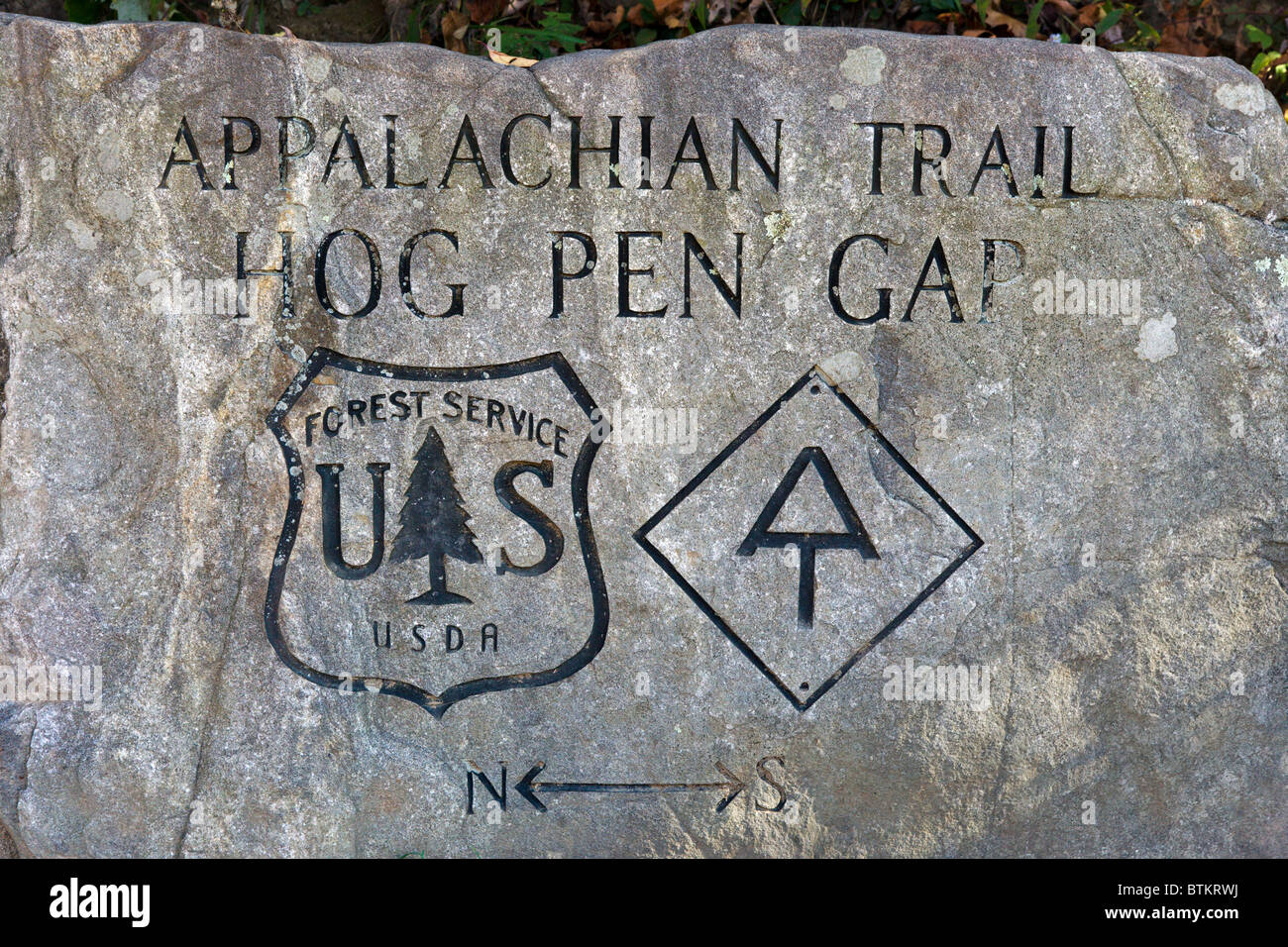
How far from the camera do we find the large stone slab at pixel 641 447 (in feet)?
7.15

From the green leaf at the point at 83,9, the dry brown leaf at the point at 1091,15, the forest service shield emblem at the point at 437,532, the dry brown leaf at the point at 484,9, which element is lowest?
the forest service shield emblem at the point at 437,532

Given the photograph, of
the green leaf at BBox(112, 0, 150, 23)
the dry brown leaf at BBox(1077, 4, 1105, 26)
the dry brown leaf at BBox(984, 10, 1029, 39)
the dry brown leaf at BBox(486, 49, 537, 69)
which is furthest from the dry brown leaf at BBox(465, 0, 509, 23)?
the dry brown leaf at BBox(1077, 4, 1105, 26)

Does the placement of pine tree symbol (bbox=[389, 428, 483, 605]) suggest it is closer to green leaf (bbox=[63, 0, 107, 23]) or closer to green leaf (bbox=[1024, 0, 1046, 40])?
green leaf (bbox=[63, 0, 107, 23])

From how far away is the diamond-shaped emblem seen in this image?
7.42ft

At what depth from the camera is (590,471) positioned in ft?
7.39

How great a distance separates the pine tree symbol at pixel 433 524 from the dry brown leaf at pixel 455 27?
1404mm

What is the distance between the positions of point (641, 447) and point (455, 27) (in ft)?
4.93

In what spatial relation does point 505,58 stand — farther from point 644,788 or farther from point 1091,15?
point 644,788

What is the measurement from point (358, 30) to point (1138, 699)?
2.57m

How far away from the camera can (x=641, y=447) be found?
2254mm

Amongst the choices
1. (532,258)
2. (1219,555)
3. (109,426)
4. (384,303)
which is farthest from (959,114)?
(109,426)

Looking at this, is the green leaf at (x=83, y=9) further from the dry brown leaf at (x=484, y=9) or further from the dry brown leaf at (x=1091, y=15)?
the dry brown leaf at (x=1091, y=15)

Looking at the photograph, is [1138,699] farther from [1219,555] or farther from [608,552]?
[608,552]

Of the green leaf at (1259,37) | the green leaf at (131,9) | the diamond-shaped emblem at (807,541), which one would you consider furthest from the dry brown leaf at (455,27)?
the green leaf at (1259,37)
